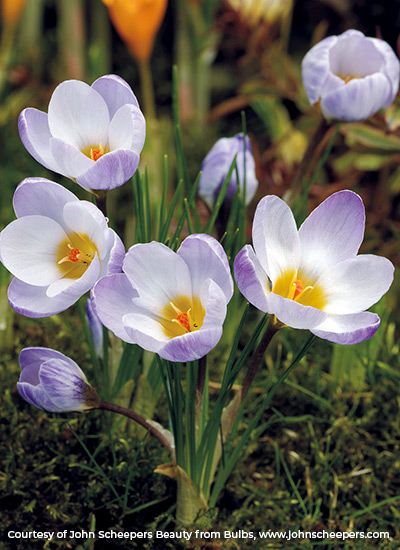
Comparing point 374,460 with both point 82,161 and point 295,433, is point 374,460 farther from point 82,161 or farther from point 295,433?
point 82,161

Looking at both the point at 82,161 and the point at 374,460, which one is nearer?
the point at 82,161

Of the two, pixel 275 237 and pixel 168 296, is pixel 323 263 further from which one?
pixel 168 296

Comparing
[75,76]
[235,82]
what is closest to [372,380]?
[75,76]

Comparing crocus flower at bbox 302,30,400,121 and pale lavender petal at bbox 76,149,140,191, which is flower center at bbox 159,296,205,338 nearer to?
pale lavender petal at bbox 76,149,140,191

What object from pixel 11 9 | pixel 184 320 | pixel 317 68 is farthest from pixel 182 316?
pixel 11 9

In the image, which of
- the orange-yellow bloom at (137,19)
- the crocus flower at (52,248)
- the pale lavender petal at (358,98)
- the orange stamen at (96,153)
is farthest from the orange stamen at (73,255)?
the orange-yellow bloom at (137,19)

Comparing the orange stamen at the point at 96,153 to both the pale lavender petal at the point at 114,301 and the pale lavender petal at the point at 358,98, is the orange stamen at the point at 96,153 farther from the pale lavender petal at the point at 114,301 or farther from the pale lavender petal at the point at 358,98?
the pale lavender petal at the point at 358,98
